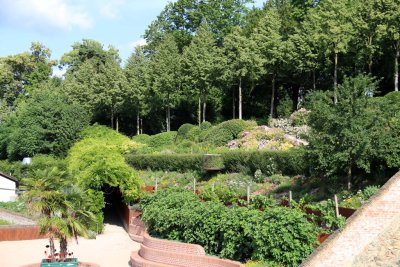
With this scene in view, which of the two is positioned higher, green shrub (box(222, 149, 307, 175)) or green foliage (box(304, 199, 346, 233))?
green shrub (box(222, 149, 307, 175))

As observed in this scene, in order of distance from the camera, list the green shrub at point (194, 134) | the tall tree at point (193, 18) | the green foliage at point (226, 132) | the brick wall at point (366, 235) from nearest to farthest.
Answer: the brick wall at point (366, 235) < the green foliage at point (226, 132) < the green shrub at point (194, 134) < the tall tree at point (193, 18)

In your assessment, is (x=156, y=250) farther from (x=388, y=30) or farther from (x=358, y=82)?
(x=388, y=30)

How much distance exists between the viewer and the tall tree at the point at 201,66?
45594 mm

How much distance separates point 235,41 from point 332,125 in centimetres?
2747

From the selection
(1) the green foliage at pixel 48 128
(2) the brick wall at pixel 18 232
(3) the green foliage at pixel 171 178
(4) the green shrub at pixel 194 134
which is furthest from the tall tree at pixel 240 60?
(2) the brick wall at pixel 18 232

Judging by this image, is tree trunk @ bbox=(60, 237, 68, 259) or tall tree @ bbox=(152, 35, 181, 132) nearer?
tree trunk @ bbox=(60, 237, 68, 259)

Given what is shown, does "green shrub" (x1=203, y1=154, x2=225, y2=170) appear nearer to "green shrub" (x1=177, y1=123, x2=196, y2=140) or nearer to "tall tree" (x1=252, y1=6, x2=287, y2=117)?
"green shrub" (x1=177, y1=123, x2=196, y2=140)

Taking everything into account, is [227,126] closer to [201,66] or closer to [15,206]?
[201,66]

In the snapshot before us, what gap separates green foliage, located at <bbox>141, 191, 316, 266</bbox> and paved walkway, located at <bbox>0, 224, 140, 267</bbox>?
7.36 ft

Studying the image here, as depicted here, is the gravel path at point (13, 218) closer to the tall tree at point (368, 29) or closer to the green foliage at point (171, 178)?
the green foliage at point (171, 178)

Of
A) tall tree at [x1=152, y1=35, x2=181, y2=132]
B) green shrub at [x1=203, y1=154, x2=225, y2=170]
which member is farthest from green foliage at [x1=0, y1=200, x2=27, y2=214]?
tall tree at [x1=152, y1=35, x2=181, y2=132]

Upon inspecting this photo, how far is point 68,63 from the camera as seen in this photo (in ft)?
254

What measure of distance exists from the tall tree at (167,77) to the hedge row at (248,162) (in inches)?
577

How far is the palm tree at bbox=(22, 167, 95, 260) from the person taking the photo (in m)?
16.9
